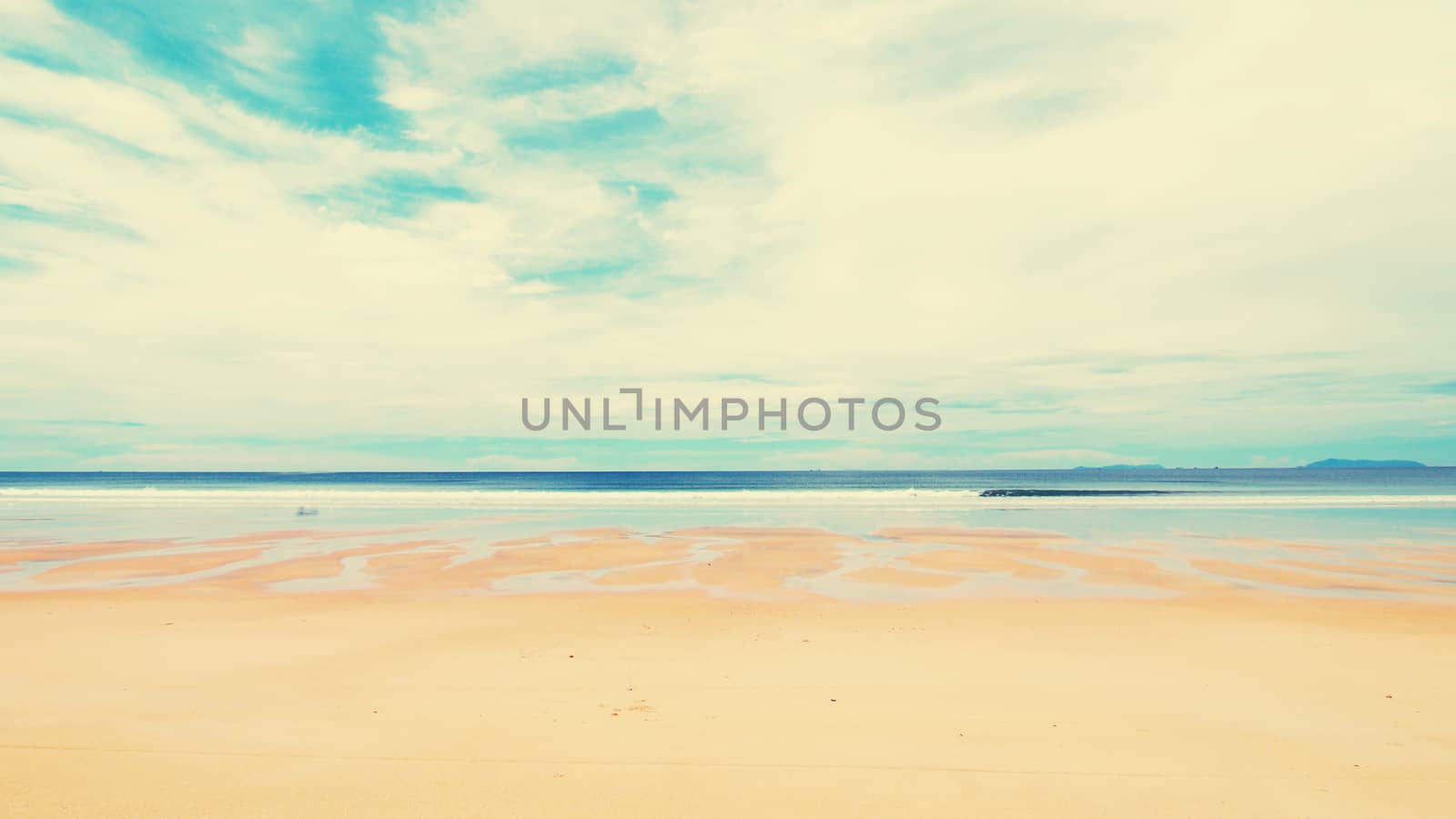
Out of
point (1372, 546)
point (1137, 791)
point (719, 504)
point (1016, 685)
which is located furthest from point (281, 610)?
point (719, 504)

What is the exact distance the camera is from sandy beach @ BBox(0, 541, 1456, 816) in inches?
218

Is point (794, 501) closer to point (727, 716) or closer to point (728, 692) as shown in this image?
point (728, 692)

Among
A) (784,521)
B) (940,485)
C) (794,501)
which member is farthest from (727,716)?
(940,485)

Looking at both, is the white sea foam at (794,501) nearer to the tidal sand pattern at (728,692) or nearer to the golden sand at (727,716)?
the tidal sand pattern at (728,692)

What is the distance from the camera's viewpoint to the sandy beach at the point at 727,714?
5535mm

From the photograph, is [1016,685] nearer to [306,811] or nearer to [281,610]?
[306,811]

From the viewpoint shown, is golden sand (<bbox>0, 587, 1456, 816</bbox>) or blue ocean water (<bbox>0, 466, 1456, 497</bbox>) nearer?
golden sand (<bbox>0, 587, 1456, 816</bbox>)

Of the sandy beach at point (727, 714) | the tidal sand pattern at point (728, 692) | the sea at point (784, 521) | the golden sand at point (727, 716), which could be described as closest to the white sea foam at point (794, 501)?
the sea at point (784, 521)

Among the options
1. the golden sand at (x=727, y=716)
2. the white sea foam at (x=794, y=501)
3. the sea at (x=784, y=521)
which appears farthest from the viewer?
the white sea foam at (x=794, y=501)

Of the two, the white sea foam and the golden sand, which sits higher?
the golden sand

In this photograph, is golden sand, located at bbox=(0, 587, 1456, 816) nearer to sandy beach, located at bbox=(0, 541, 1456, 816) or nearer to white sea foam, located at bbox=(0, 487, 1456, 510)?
sandy beach, located at bbox=(0, 541, 1456, 816)

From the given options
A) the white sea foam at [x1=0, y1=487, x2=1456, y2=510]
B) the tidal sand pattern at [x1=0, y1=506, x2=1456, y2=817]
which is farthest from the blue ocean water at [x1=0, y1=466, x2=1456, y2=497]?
the tidal sand pattern at [x1=0, y1=506, x2=1456, y2=817]

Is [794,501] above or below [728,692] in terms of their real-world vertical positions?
below

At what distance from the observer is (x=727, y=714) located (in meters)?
7.19
